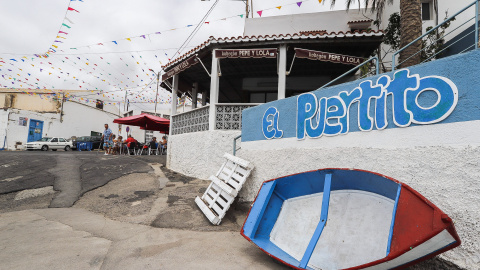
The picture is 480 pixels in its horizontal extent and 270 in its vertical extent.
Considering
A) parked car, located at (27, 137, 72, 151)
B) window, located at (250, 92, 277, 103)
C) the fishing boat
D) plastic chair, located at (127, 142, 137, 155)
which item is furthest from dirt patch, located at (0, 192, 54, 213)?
parked car, located at (27, 137, 72, 151)

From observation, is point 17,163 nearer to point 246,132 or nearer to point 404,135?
point 246,132

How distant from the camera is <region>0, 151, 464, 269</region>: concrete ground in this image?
2938 mm

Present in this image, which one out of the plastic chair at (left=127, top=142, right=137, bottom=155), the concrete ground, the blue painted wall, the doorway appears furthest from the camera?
the doorway

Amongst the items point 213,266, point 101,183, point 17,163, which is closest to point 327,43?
point 213,266

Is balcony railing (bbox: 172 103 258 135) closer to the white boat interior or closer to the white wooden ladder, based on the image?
the white wooden ladder

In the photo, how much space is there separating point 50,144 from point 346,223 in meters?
25.2

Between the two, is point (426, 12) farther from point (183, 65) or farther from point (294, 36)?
point (183, 65)

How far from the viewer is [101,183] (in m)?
6.76

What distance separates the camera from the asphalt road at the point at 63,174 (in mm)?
6090

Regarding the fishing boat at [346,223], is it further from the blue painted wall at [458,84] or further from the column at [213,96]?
the column at [213,96]

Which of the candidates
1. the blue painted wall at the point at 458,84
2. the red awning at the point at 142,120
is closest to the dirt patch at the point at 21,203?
the blue painted wall at the point at 458,84

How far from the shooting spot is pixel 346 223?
3020 millimetres

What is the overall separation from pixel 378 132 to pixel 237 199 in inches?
122

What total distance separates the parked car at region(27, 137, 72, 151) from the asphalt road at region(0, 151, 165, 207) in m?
14.5
